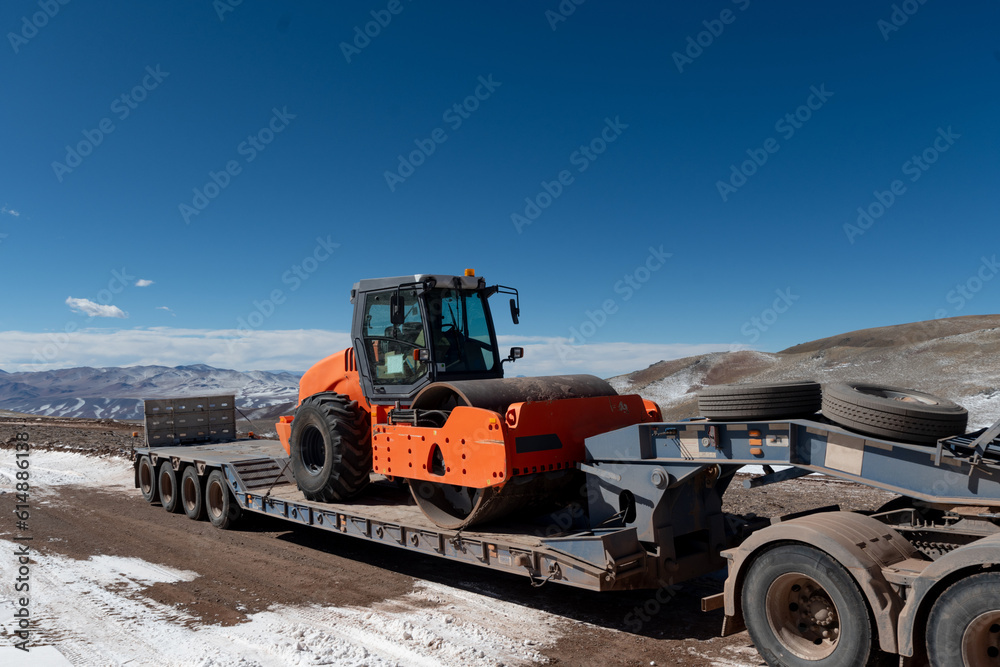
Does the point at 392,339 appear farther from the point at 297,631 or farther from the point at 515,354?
the point at 297,631

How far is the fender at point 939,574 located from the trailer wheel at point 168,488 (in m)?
10.9

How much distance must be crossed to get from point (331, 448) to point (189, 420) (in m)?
6.80

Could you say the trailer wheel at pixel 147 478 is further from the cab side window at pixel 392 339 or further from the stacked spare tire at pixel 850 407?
the stacked spare tire at pixel 850 407

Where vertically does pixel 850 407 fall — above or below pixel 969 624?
above

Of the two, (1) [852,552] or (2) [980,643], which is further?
(1) [852,552]

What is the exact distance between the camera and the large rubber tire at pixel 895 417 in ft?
13.9

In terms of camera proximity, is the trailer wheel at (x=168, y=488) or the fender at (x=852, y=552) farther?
the trailer wheel at (x=168, y=488)

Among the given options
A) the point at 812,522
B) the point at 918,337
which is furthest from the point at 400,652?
the point at 918,337

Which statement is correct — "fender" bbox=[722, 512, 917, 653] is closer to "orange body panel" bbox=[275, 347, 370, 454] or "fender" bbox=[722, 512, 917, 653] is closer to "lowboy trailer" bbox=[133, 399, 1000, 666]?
"lowboy trailer" bbox=[133, 399, 1000, 666]

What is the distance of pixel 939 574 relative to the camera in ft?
12.2

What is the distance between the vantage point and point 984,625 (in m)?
3.59

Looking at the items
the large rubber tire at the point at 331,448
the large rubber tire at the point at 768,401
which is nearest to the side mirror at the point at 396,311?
the large rubber tire at the point at 331,448

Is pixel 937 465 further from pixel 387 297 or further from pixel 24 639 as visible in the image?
pixel 24 639

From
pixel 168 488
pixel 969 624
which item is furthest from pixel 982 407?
pixel 168 488
